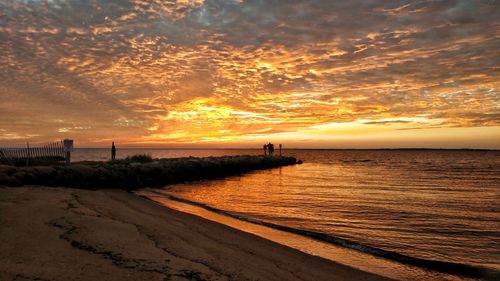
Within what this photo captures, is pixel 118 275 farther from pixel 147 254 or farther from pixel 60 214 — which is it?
pixel 60 214

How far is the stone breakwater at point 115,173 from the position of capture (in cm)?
1422

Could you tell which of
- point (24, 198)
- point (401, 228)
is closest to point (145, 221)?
point (24, 198)

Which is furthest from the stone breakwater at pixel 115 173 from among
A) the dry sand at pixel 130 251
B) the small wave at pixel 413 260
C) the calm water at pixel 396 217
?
the small wave at pixel 413 260

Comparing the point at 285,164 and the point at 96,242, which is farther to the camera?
the point at 285,164

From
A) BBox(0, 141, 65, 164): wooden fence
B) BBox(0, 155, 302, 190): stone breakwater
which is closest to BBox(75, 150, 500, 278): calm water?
BBox(0, 155, 302, 190): stone breakwater

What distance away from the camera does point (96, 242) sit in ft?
18.5

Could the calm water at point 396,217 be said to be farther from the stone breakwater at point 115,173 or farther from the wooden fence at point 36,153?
the wooden fence at point 36,153

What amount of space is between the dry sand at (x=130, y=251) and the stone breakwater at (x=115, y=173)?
238 inches

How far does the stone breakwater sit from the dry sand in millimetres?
6034

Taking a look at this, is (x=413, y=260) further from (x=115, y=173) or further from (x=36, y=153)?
(x=36, y=153)

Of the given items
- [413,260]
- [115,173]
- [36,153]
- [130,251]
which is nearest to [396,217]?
[413,260]

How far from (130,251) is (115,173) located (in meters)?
15.8

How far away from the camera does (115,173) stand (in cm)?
2009

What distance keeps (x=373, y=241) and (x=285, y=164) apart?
47.9 metres
